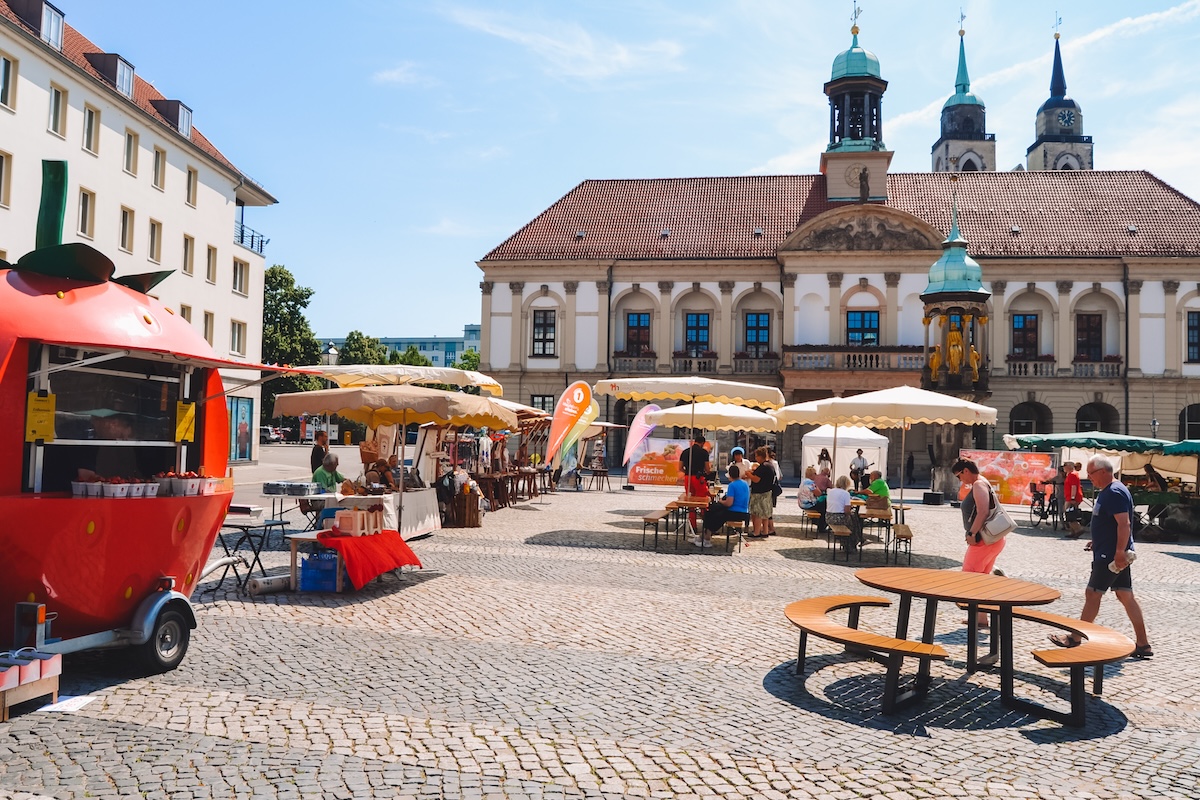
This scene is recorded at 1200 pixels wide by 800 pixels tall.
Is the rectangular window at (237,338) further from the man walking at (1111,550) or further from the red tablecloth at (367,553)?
the man walking at (1111,550)

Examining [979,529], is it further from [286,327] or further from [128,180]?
[286,327]

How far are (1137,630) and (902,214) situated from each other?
37.2m

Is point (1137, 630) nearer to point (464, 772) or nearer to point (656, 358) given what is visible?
point (464, 772)

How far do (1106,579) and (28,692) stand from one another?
8419 millimetres

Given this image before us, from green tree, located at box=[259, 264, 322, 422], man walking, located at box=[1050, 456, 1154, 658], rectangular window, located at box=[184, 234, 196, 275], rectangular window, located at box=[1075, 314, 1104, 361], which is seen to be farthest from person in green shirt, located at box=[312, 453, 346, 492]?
green tree, located at box=[259, 264, 322, 422]

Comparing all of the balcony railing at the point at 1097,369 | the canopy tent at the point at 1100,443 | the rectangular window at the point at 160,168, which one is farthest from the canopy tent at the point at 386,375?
the balcony railing at the point at 1097,369

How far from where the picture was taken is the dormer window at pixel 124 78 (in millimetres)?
29734

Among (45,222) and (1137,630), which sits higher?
(45,222)

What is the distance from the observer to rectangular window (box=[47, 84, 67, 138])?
1037 inches

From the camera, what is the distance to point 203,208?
35094 mm

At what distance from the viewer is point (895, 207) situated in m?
45.2

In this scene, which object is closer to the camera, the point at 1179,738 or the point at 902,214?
the point at 1179,738

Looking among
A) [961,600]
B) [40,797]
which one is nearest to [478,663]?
[40,797]

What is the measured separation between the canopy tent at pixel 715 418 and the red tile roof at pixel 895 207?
88.5ft
